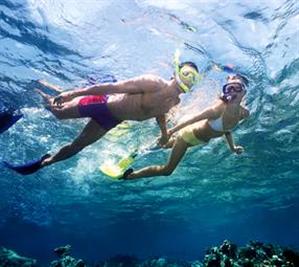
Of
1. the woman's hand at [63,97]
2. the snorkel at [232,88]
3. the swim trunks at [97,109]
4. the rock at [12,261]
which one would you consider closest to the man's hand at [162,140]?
the swim trunks at [97,109]

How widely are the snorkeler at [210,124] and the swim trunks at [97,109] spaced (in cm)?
173

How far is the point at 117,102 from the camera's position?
8.80 meters

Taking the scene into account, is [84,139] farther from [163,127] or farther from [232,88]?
[232,88]

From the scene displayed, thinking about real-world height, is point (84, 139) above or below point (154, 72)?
below

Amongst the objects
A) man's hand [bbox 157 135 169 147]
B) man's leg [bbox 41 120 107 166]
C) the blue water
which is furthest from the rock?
man's hand [bbox 157 135 169 147]

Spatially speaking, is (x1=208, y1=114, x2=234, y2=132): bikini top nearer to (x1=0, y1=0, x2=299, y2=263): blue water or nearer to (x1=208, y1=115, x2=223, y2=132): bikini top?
(x1=208, y1=115, x2=223, y2=132): bikini top

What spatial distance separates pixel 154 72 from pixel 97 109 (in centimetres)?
658

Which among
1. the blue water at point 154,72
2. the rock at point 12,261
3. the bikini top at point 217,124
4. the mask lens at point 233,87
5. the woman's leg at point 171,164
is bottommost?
the woman's leg at point 171,164

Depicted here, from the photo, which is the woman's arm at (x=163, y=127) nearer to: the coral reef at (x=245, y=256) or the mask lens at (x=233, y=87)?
the mask lens at (x=233, y=87)

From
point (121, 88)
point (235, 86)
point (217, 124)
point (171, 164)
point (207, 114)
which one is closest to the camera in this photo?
point (121, 88)

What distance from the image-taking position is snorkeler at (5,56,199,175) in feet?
26.9

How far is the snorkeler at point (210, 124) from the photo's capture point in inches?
362

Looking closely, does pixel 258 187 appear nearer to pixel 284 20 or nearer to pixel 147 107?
pixel 284 20

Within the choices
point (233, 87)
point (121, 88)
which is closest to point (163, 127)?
point (121, 88)
